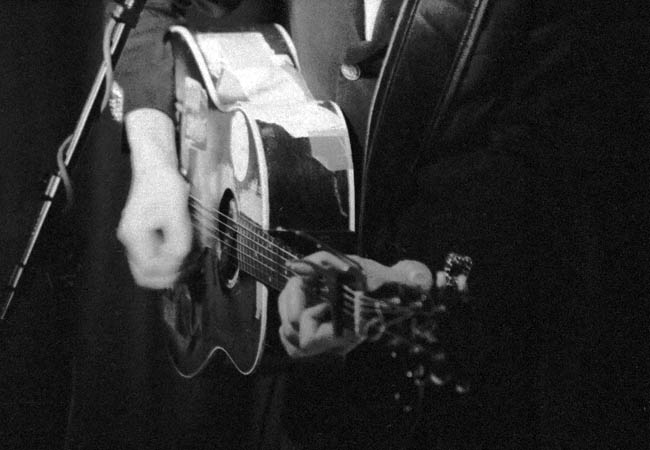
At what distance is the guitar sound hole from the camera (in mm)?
833

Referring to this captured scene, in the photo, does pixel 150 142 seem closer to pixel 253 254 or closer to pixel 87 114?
pixel 87 114

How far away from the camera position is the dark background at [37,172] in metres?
1.04

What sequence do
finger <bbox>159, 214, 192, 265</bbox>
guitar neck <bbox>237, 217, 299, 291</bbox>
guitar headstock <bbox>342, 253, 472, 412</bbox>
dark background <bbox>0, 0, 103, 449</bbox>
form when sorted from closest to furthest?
guitar headstock <bbox>342, 253, 472, 412</bbox>, guitar neck <bbox>237, 217, 299, 291</bbox>, finger <bbox>159, 214, 192, 265</bbox>, dark background <bbox>0, 0, 103, 449</bbox>

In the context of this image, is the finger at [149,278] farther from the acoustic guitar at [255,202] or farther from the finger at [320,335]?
the finger at [320,335]

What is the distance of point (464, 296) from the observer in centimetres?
64

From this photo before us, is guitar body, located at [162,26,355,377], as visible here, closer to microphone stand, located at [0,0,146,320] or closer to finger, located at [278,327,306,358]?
finger, located at [278,327,306,358]

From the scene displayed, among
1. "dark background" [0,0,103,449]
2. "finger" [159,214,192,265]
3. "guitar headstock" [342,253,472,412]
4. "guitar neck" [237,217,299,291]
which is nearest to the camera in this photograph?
"guitar headstock" [342,253,472,412]

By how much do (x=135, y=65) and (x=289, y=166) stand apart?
1.18 ft

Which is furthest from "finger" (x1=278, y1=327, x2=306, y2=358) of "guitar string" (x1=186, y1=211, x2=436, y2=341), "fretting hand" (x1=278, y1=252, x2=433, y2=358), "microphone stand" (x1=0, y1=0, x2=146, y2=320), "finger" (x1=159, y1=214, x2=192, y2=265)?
"microphone stand" (x1=0, y1=0, x2=146, y2=320)

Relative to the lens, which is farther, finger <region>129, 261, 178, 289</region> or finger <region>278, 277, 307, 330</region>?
finger <region>129, 261, 178, 289</region>


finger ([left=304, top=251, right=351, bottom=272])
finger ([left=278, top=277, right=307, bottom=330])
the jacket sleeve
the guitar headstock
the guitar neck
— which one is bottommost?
the guitar headstock

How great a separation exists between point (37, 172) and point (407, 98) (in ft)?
2.29

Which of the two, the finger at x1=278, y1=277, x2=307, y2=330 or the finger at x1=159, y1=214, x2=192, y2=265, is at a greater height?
the finger at x1=159, y1=214, x2=192, y2=265

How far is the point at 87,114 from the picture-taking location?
81 centimetres
